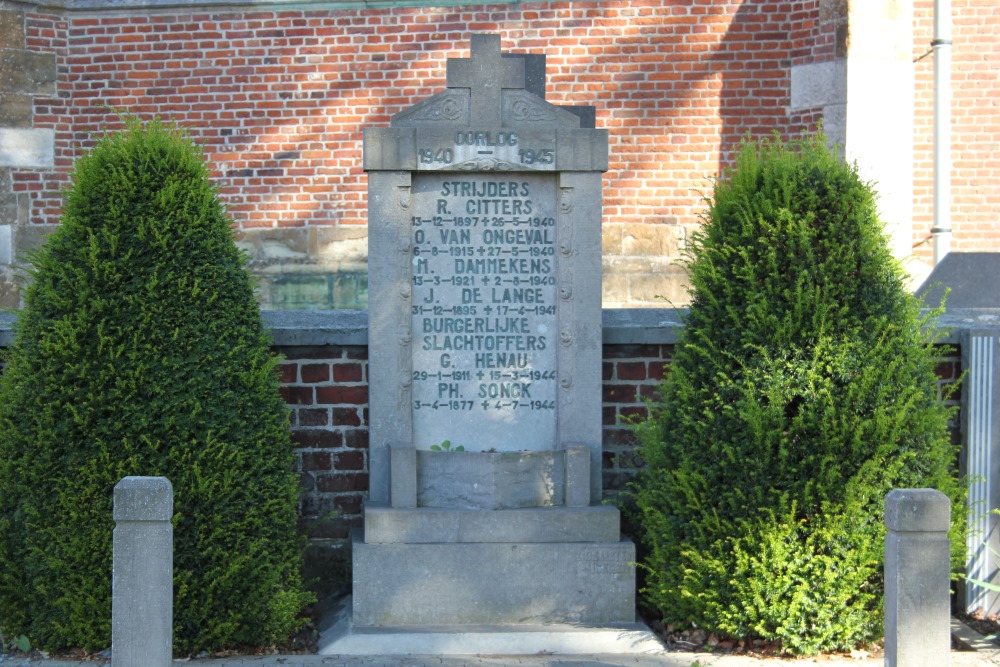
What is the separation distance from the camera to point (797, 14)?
1064 cm

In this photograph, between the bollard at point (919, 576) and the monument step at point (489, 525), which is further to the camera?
the monument step at point (489, 525)

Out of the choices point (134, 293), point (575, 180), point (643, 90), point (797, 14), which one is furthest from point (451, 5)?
point (134, 293)

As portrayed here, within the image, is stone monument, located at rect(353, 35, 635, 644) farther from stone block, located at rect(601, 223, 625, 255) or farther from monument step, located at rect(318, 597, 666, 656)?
stone block, located at rect(601, 223, 625, 255)

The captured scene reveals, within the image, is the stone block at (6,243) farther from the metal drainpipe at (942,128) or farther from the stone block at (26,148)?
the metal drainpipe at (942,128)

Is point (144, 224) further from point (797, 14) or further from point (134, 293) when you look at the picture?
point (797, 14)

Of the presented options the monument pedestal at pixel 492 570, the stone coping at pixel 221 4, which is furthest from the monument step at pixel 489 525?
the stone coping at pixel 221 4

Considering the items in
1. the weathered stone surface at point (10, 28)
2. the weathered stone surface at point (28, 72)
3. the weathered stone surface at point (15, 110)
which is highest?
the weathered stone surface at point (10, 28)

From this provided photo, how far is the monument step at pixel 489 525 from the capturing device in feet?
18.1

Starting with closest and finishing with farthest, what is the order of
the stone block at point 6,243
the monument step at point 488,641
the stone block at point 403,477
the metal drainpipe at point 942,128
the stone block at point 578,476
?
the monument step at point 488,641 < the stone block at point 403,477 < the stone block at point 578,476 < the metal drainpipe at point 942,128 < the stone block at point 6,243

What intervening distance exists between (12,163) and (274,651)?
738 cm

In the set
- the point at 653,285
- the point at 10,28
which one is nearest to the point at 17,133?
the point at 10,28

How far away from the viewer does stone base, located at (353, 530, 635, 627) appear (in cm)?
546

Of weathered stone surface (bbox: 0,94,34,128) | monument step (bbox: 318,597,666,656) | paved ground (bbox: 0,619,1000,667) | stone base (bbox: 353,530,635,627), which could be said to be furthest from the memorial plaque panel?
weathered stone surface (bbox: 0,94,34,128)

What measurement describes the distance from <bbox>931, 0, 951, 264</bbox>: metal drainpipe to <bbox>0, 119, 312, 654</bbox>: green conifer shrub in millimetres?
7414
